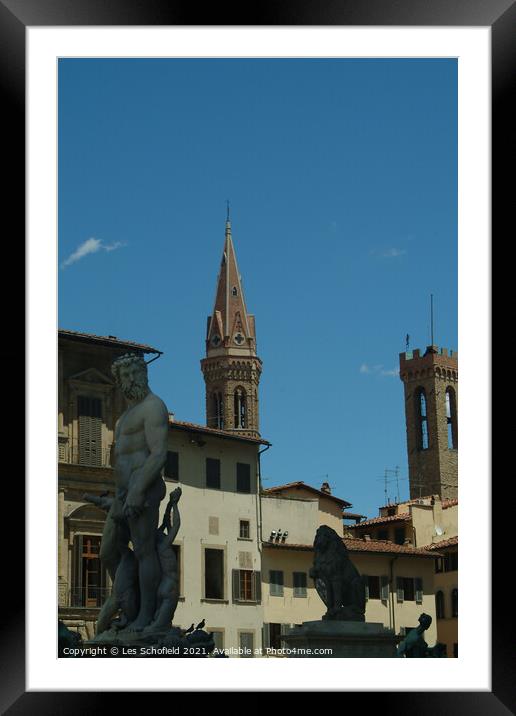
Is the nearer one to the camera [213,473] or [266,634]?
[266,634]

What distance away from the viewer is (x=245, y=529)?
35000 mm

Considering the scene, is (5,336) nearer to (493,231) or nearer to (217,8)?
(217,8)

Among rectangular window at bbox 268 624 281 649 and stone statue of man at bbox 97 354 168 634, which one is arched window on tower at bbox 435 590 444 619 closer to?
rectangular window at bbox 268 624 281 649

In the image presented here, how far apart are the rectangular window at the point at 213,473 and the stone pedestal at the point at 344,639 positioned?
2336 centimetres

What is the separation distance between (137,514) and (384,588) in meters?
27.1

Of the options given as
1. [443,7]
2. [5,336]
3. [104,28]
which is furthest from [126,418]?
[443,7]

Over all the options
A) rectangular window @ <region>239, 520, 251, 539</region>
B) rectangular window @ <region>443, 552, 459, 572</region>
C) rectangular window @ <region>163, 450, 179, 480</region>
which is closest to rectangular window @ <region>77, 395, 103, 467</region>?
rectangular window @ <region>163, 450, 179, 480</region>

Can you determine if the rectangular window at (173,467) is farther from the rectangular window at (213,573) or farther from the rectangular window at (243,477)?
the rectangular window at (243,477)

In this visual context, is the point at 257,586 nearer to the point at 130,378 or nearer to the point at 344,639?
the point at 344,639

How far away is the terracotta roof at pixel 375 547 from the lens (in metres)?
34.9

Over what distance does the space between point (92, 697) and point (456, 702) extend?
201 cm

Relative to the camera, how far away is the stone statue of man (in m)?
9.59

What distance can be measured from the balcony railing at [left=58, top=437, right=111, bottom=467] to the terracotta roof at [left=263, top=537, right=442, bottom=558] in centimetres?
516

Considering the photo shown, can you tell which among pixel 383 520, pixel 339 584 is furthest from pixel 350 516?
pixel 339 584
